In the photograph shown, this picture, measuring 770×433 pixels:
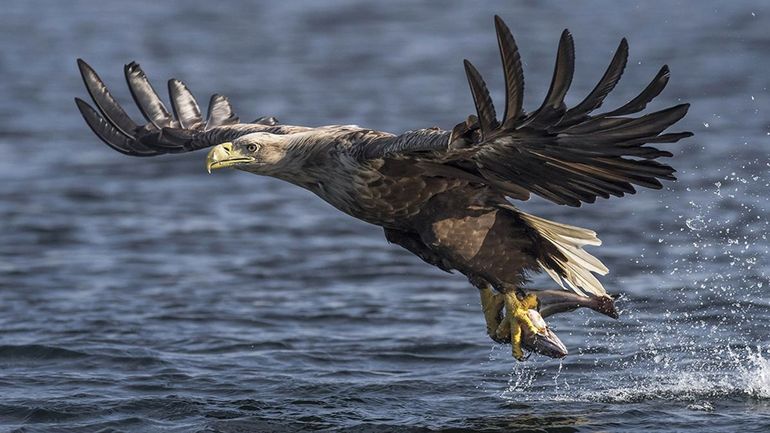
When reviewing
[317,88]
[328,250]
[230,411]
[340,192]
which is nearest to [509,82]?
[340,192]

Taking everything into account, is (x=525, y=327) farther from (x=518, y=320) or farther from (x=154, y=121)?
(x=154, y=121)

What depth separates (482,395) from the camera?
7.85 m

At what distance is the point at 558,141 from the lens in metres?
6.38

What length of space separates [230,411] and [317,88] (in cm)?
1139

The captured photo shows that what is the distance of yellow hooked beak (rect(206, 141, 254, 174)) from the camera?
7.33 m

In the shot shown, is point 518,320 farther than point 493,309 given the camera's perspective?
No

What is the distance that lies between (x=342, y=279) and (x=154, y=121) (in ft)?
8.25

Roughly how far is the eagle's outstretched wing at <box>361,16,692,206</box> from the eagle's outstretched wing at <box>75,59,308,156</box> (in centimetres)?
186

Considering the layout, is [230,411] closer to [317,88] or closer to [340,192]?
[340,192]

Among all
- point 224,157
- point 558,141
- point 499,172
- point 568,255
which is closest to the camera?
point 558,141

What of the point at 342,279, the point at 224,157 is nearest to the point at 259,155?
the point at 224,157

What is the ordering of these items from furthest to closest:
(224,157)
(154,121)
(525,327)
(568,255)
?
(154,121) < (568,255) < (525,327) < (224,157)

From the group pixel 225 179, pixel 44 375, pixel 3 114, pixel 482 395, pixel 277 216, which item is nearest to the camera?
pixel 482 395

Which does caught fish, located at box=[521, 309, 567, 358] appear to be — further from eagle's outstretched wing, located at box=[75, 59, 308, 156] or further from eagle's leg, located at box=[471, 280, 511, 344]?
eagle's outstretched wing, located at box=[75, 59, 308, 156]
